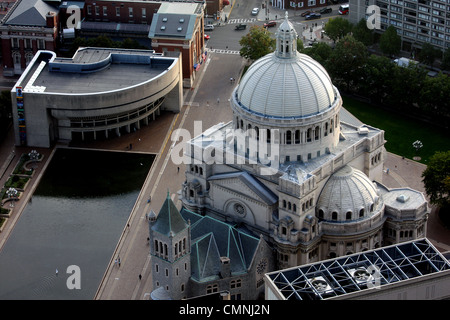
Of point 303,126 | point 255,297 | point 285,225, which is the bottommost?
point 255,297

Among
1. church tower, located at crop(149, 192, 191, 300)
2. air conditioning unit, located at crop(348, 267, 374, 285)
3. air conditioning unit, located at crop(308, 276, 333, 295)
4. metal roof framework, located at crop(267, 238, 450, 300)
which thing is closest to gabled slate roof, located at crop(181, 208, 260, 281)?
church tower, located at crop(149, 192, 191, 300)

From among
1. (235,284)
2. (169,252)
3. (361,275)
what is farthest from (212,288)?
(361,275)

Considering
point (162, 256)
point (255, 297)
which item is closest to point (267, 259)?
point (255, 297)

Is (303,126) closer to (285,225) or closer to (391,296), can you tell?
(285,225)

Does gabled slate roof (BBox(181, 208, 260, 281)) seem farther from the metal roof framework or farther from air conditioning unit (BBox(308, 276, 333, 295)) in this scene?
air conditioning unit (BBox(308, 276, 333, 295))

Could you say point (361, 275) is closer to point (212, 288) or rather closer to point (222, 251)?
point (222, 251)

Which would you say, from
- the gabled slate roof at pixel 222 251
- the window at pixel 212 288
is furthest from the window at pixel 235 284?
the window at pixel 212 288
